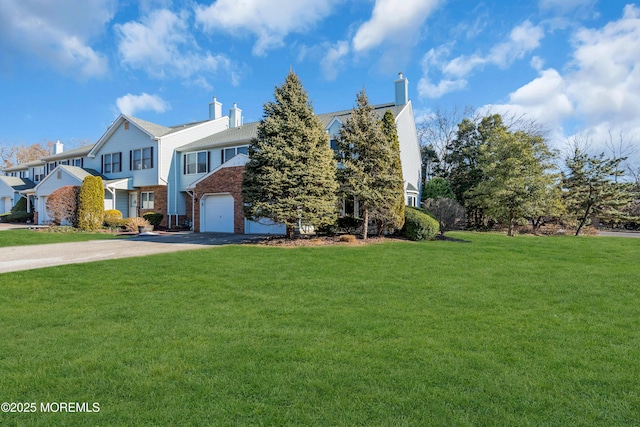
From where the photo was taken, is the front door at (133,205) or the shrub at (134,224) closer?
Answer: the shrub at (134,224)

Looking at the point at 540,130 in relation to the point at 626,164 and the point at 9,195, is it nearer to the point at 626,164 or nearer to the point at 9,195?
the point at 626,164

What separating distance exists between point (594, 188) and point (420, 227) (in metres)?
13.3

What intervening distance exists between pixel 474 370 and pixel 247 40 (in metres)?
16.8

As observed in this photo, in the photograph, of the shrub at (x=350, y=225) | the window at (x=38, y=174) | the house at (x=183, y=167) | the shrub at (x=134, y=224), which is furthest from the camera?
the window at (x=38, y=174)

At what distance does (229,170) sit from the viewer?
18.4m

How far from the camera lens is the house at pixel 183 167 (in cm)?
1912

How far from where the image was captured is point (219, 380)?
9.56 feet

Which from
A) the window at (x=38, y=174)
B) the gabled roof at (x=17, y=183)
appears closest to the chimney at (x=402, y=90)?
the window at (x=38, y=174)

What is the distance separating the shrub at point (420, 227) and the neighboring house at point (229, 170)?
2.45 m

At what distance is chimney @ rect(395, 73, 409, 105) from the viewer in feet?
70.3

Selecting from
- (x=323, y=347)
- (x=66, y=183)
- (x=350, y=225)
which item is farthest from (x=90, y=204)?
(x=323, y=347)

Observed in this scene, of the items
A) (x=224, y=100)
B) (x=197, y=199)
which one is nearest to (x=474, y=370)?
(x=197, y=199)

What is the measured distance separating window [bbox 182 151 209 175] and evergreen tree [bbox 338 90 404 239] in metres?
12.6

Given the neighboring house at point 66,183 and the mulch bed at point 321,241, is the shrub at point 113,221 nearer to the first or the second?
the neighboring house at point 66,183
